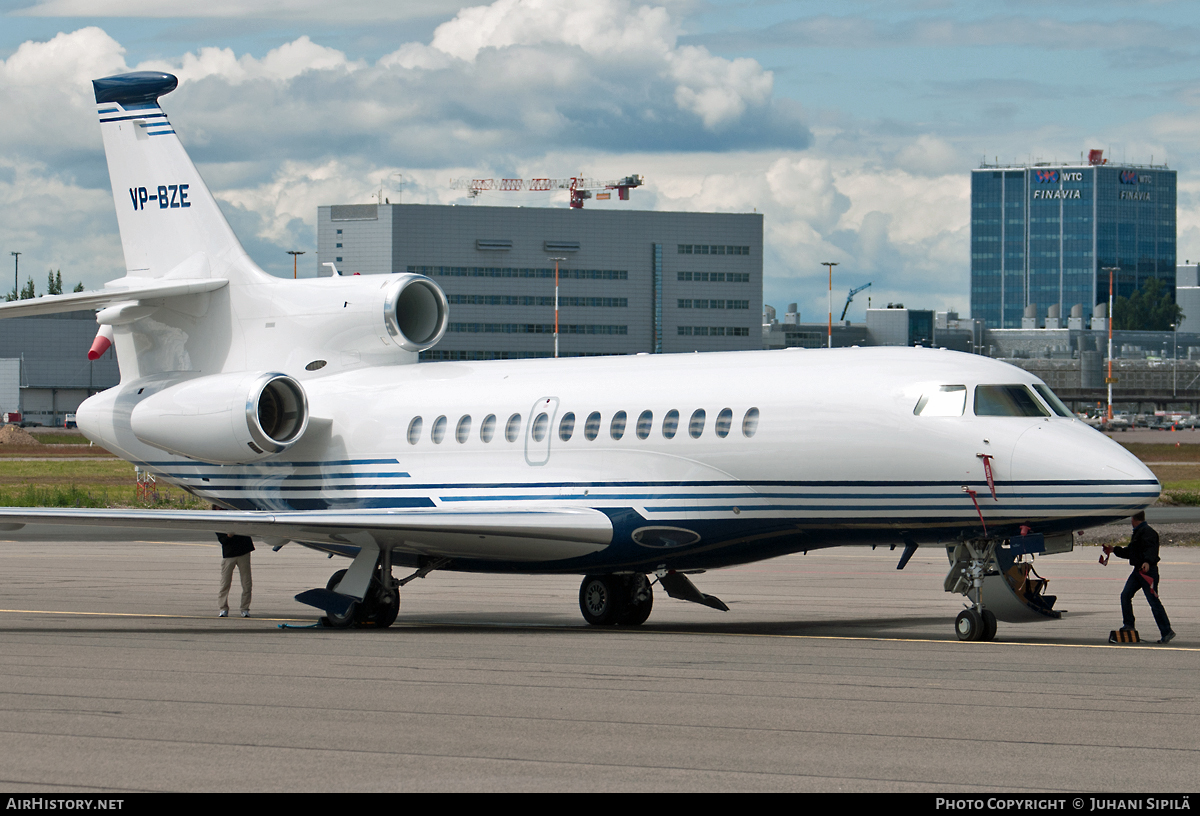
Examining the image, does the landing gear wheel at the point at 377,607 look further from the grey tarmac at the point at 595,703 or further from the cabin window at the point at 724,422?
the cabin window at the point at 724,422

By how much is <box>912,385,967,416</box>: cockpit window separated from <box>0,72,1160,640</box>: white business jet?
0.03 meters

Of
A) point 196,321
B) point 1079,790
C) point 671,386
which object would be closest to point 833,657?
point 671,386

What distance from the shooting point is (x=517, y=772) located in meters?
9.88

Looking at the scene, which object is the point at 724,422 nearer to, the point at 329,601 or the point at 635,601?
the point at 635,601

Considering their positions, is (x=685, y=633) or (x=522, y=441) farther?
(x=522, y=441)

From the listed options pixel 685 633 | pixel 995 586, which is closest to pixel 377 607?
pixel 685 633

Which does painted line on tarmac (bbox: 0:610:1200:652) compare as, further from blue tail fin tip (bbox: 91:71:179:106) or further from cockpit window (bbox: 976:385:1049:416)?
blue tail fin tip (bbox: 91:71:179:106)

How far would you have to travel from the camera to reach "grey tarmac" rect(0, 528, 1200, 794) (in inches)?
388

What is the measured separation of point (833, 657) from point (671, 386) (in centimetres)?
546

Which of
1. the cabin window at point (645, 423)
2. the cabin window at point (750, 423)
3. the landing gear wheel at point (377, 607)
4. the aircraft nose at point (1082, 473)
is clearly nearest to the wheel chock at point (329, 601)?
A: the landing gear wheel at point (377, 607)

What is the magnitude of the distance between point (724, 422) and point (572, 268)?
15227cm

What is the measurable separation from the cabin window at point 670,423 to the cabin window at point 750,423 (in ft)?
3.28

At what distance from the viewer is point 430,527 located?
20.9 meters

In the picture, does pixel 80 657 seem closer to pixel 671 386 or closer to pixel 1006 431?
pixel 671 386
